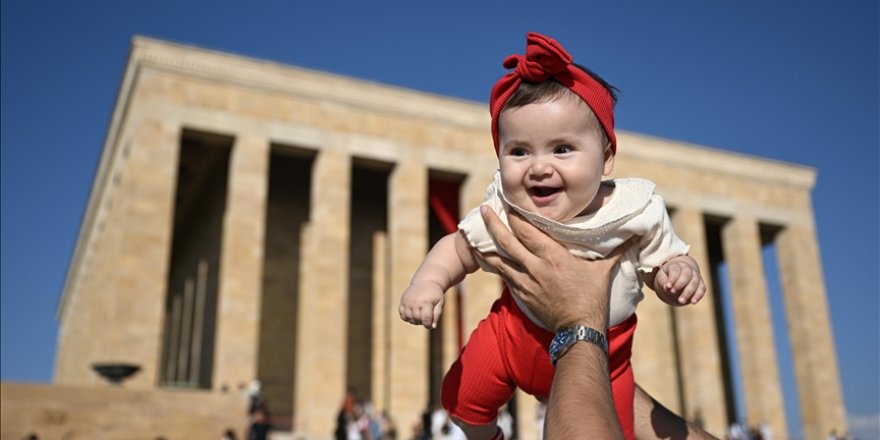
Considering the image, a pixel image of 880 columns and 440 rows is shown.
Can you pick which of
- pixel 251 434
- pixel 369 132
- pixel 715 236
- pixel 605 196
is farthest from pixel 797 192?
pixel 605 196

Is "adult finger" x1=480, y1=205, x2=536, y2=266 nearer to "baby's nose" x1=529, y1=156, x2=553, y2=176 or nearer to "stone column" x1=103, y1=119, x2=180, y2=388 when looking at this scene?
"baby's nose" x1=529, y1=156, x2=553, y2=176

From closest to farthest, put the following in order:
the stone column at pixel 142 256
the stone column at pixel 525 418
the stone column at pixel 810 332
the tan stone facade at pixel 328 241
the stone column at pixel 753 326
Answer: the stone column at pixel 142 256 < the tan stone facade at pixel 328 241 < the stone column at pixel 525 418 < the stone column at pixel 753 326 < the stone column at pixel 810 332

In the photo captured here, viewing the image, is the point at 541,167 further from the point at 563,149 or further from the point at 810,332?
the point at 810,332

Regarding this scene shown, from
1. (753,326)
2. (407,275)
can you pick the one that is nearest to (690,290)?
(407,275)

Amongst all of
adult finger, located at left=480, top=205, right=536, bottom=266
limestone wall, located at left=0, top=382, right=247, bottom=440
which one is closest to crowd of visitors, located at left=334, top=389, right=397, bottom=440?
limestone wall, located at left=0, top=382, right=247, bottom=440

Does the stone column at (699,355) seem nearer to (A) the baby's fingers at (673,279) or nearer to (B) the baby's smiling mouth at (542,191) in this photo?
(A) the baby's fingers at (673,279)

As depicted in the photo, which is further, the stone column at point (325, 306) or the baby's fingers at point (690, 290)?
the stone column at point (325, 306)

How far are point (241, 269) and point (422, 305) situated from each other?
→ 2158cm

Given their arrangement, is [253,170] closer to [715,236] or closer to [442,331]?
[442,331]

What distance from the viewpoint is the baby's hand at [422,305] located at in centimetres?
258

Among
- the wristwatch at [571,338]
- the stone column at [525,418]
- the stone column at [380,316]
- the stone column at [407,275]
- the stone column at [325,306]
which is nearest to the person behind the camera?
the wristwatch at [571,338]

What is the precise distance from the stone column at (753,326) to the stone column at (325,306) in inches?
604

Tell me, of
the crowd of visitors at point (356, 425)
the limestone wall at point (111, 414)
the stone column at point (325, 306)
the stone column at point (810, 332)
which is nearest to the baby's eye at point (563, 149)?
the limestone wall at point (111, 414)

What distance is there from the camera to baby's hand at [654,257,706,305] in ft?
8.39
